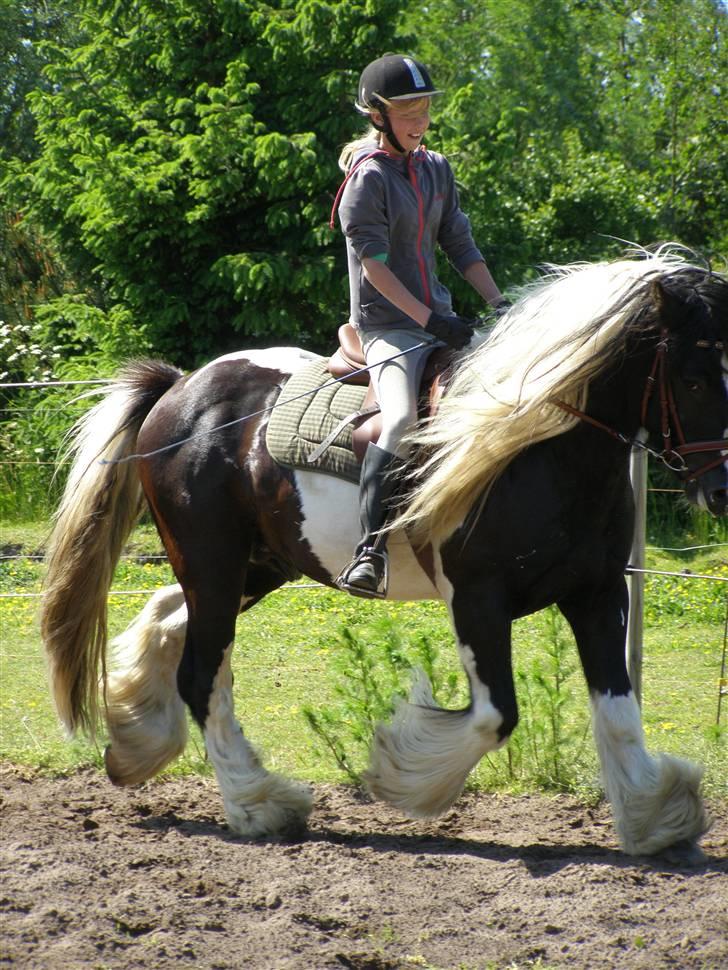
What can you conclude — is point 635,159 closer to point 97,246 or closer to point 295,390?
point 97,246

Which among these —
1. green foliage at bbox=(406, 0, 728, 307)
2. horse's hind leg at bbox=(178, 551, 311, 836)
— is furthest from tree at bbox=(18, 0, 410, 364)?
horse's hind leg at bbox=(178, 551, 311, 836)

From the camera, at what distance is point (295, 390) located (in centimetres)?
487

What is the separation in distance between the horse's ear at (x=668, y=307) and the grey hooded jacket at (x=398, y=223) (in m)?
0.99

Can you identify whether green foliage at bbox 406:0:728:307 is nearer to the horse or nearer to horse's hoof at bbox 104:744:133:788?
the horse

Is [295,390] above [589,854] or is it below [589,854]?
above

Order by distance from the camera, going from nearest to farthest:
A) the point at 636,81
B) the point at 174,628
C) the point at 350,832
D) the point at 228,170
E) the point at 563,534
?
the point at 563,534 < the point at 350,832 < the point at 174,628 < the point at 228,170 < the point at 636,81

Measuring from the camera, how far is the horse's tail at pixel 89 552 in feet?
17.3

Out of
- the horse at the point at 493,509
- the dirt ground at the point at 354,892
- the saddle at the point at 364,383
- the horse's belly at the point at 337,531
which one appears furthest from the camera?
the horse's belly at the point at 337,531

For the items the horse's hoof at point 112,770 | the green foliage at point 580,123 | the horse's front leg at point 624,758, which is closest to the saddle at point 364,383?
the horse's front leg at point 624,758

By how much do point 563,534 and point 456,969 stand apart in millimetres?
1458

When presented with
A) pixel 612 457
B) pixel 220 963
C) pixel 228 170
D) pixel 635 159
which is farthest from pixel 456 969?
pixel 635 159

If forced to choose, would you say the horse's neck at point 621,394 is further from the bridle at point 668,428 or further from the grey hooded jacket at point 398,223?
the grey hooded jacket at point 398,223

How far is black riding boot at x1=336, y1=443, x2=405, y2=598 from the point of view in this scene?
4273 millimetres

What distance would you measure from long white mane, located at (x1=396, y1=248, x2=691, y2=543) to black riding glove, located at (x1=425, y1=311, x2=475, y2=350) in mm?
121
